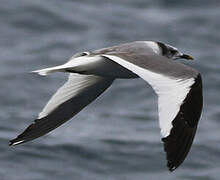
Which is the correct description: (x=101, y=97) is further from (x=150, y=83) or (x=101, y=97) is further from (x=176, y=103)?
(x=176, y=103)

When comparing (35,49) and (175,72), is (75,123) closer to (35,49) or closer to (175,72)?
(35,49)

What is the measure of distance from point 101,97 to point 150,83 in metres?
4.91

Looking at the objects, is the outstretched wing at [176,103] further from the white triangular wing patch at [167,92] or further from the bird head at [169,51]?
the bird head at [169,51]

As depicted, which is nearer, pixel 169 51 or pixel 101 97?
pixel 169 51

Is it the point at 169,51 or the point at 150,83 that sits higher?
the point at 150,83

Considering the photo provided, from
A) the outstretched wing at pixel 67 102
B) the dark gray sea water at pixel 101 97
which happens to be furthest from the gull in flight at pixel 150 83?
the dark gray sea water at pixel 101 97

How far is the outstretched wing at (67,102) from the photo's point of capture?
6.46 m

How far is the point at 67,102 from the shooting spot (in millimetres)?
6738

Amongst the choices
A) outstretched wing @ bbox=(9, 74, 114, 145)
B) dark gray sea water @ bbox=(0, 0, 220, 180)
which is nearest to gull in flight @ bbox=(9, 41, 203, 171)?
outstretched wing @ bbox=(9, 74, 114, 145)

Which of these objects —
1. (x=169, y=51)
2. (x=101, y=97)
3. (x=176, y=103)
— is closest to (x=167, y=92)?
(x=176, y=103)

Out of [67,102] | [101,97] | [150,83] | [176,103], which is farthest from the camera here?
[101,97]

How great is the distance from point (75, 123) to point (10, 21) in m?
3.40

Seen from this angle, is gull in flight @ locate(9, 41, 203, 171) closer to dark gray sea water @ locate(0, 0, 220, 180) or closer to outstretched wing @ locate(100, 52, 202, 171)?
outstretched wing @ locate(100, 52, 202, 171)

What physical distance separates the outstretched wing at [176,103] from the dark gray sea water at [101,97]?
2.60 metres
